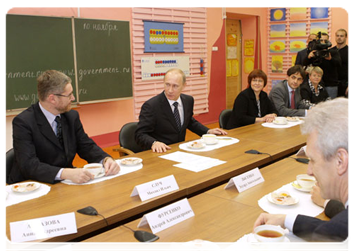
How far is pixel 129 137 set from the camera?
11.4 ft

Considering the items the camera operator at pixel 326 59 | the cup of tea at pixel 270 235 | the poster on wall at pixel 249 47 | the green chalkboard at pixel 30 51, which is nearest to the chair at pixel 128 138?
the green chalkboard at pixel 30 51

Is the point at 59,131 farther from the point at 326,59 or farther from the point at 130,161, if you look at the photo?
the point at 326,59

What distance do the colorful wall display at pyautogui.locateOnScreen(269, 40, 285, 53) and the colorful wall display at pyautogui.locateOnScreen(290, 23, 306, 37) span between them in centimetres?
34

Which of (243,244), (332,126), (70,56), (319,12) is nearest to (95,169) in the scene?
(243,244)

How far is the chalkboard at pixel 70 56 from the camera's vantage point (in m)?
4.64

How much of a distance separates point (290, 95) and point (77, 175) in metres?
3.75

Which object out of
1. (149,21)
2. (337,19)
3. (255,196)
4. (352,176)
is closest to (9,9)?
(149,21)

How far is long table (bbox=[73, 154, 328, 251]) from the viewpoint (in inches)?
57.9

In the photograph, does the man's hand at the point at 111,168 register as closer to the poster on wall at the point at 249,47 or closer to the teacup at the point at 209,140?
the teacup at the point at 209,140

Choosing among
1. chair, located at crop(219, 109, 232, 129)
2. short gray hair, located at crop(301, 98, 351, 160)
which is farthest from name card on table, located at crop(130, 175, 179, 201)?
chair, located at crop(219, 109, 232, 129)

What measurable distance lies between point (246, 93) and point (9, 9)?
10.5ft

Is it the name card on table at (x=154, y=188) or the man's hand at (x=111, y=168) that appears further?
the man's hand at (x=111, y=168)

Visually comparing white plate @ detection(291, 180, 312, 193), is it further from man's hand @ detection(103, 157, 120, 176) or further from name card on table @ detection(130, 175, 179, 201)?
man's hand @ detection(103, 157, 120, 176)

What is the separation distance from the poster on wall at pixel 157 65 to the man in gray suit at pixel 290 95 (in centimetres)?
232
